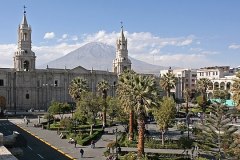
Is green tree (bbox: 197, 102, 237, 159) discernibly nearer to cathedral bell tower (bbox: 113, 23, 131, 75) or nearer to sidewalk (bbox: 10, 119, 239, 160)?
sidewalk (bbox: 10, 119, 239, 160)

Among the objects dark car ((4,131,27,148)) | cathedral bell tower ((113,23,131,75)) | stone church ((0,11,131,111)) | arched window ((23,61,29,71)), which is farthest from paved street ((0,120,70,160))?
cathedral bell tower ((113,23,131,75))

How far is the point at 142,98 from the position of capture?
39.7m

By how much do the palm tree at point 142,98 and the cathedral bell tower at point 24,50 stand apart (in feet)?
209

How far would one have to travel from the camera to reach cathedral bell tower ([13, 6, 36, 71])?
98500 millimetres

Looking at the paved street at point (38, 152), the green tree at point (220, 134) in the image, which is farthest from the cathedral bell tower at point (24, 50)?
the green tree at point (220, 134)

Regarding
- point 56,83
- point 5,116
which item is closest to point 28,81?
point 56,83

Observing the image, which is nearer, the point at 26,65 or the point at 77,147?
the point at 77,147

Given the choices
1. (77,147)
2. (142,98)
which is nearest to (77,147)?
(77,147)

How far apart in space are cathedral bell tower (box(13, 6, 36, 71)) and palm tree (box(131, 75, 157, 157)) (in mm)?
63768

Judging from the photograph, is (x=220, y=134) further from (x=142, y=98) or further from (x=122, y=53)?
(x=122, y=53)

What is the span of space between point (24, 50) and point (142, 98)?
213ft

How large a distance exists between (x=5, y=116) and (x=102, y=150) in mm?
45394

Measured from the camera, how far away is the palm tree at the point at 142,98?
130ft

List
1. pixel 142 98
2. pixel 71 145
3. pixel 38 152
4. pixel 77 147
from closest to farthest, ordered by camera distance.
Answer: pixel 142 98 → pixel 38 152 → pixel 77 147 → pixel 71 145
